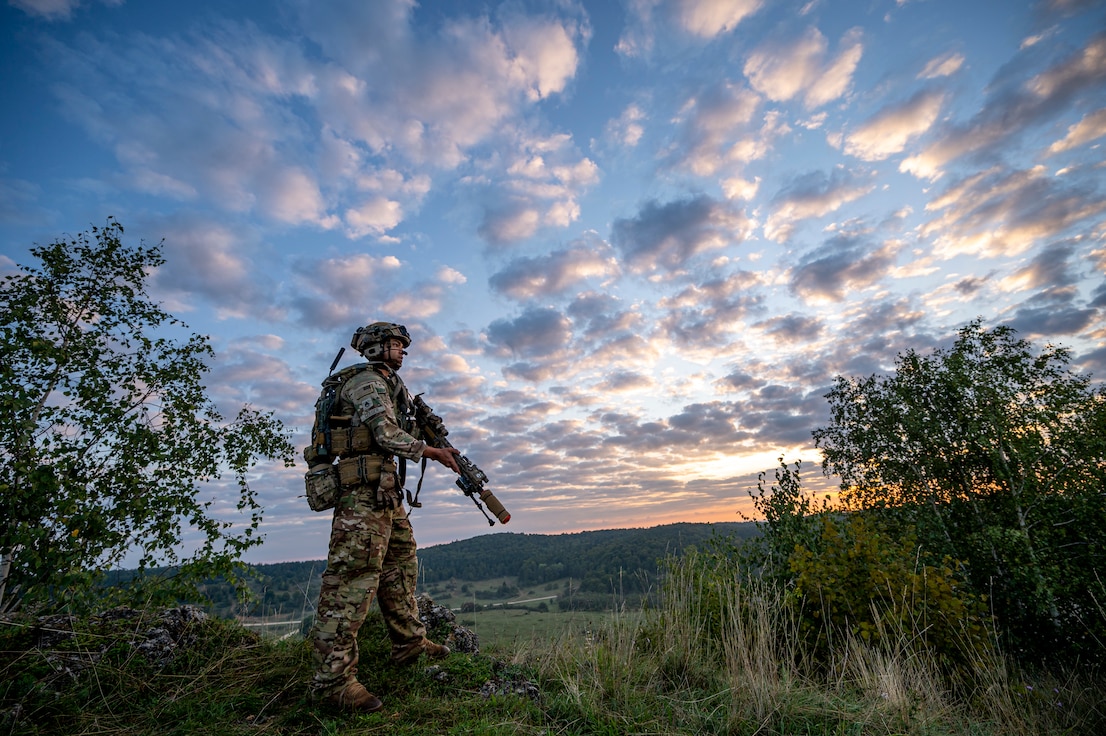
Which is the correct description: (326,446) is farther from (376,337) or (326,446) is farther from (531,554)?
(531,554)

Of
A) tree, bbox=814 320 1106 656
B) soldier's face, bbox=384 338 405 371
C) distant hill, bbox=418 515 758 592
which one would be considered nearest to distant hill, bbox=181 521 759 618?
distant hill, bbox=418 515 758 592

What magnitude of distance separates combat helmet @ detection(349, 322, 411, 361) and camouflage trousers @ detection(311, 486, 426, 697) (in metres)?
1.49

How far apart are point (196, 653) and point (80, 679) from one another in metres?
0.82

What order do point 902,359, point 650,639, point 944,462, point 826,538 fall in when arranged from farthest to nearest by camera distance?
1. point 902,359
2. point 944,462
3. point 826,538
4. point 650,639

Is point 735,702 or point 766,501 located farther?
point 766,501

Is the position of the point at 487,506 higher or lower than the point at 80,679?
higher

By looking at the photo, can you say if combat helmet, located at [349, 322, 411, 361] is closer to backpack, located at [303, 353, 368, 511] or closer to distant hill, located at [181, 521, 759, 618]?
backpack, located at [303, 353, 368, 511]

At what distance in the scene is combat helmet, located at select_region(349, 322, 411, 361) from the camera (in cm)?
500

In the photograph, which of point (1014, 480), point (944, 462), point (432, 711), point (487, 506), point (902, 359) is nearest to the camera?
point (432, 711)

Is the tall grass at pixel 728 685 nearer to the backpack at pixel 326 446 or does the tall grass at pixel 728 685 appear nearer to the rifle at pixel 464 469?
the rifle at pixel 464 469

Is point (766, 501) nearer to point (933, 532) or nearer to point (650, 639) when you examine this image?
point (650, 639)

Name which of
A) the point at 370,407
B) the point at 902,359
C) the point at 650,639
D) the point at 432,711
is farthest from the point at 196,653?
the point at 902,359

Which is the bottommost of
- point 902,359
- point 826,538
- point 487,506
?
point 826,538

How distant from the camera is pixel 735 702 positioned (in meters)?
3.85
